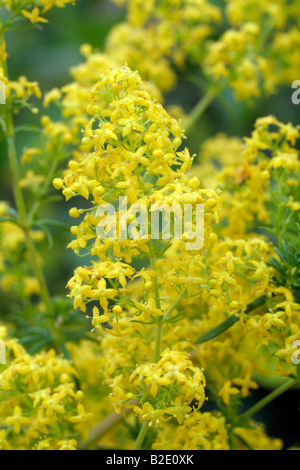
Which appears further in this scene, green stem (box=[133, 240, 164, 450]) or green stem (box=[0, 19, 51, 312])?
green stem (box=[0, 19, 51, 312])

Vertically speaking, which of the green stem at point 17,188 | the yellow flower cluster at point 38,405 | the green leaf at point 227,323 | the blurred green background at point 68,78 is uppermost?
the blurred green background at point 68,78

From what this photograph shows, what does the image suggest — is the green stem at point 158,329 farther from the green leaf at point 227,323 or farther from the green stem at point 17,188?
the green stem at point 17,188

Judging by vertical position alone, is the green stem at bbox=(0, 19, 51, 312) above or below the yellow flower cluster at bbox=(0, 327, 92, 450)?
above

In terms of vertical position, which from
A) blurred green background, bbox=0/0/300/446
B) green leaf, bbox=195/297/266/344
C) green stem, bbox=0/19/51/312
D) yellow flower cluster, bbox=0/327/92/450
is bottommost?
yellow flower cluster, bbox=0/327/92/450

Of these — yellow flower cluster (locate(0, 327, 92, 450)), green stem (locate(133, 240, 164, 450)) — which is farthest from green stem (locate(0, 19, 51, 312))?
green stem (locate(133, 240, 164, 450))

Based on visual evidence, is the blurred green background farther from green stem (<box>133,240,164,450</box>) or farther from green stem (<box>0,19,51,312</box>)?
green stem (<box>133,240,164,450</box>)

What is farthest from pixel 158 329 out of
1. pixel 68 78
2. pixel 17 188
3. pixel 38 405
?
pixel 68 78

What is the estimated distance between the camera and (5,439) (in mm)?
1631

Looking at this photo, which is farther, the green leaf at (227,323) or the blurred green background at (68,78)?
the blurred green background at (68,78)

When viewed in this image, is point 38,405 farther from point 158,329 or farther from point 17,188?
point 17,188

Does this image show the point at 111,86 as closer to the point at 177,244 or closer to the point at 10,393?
the point at 177,244

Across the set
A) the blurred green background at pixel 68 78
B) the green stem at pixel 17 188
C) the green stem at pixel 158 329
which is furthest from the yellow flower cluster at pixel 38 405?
the blurred green background at pixel 68 78

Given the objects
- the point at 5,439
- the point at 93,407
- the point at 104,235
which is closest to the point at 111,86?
the point at 104,235

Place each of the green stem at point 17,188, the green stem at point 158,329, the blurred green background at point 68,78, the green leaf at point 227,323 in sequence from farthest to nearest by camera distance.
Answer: the blurred green background at point 68,78, the green stem at point 17,188, the green leaf at point 227,323, the green stem at point 158,329
